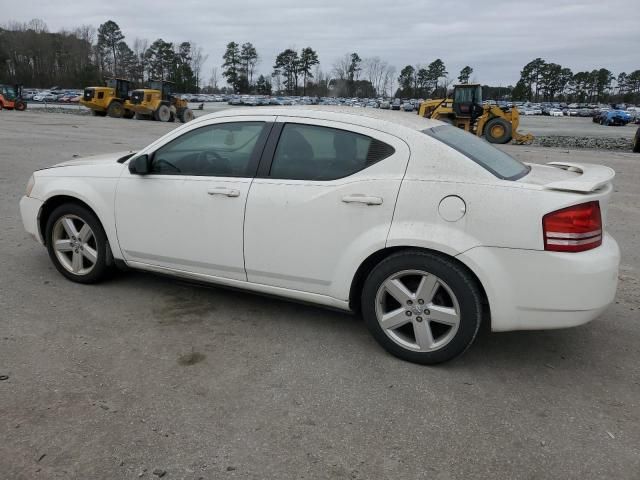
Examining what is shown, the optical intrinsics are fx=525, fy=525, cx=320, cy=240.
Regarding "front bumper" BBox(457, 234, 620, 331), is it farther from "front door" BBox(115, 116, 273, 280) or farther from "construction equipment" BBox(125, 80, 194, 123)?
"construction equipment" BBox(125, 80, 194, 123)

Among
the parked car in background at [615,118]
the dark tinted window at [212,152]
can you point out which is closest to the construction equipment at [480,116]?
the dark tinted window at [212,152]

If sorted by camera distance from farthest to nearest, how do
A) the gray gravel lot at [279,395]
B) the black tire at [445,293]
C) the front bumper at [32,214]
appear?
the front bumper at [32,214] < the black tire at [445,293] < the gray gravel lot at [279,395]

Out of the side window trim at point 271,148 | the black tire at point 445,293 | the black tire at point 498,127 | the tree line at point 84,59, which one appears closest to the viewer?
the black tire at point 445,293

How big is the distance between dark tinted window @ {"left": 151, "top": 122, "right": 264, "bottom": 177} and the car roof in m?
0.12

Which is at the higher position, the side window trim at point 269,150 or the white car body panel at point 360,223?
the side window trim at point 269,150

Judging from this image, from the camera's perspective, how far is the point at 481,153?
11.5ft

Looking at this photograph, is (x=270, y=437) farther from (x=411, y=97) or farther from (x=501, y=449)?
(x=411, y=97)

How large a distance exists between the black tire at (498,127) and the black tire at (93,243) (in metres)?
20.7

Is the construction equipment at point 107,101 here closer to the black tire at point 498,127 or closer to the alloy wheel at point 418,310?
the black tire at point 498,127

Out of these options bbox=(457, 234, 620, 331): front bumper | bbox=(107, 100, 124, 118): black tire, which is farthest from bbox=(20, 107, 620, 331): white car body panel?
bbox=(107, 100, 124, 118): black tire

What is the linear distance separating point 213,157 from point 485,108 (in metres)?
21.6

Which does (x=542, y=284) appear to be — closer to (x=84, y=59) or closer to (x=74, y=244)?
(x=74, y=244)

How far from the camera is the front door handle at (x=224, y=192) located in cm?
368

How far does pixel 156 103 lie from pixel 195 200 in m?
30.9
